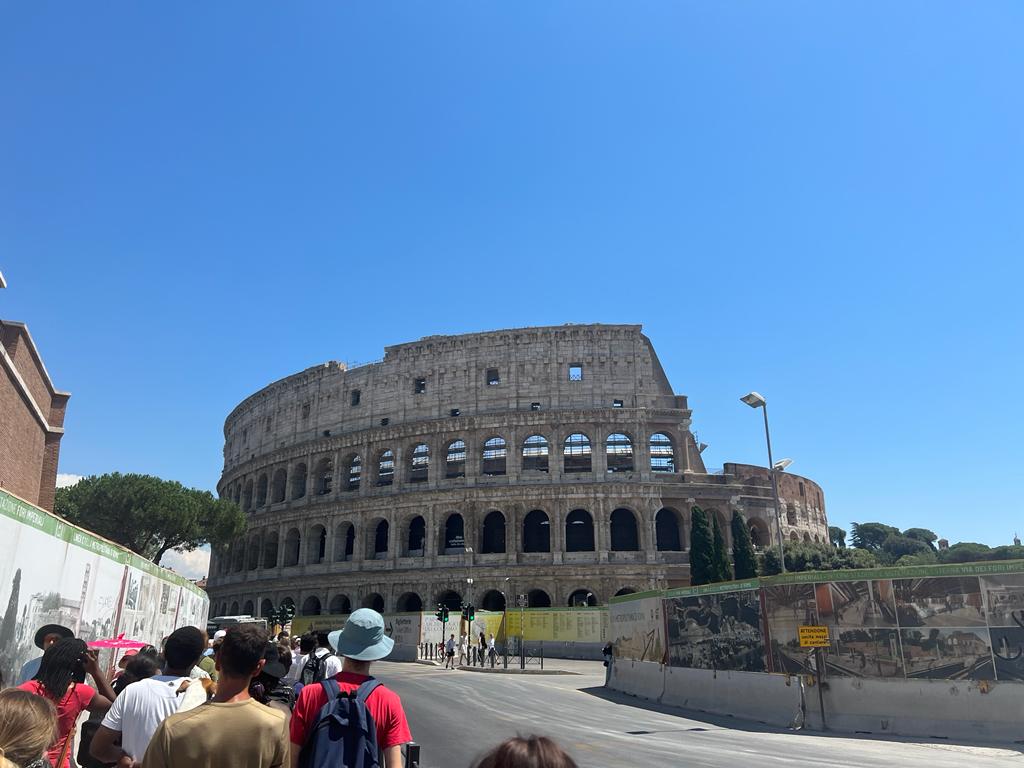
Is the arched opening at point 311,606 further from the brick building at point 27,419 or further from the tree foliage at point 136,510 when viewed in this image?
the brick building at point 27,419

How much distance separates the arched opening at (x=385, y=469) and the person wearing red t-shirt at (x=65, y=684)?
47.5 meters

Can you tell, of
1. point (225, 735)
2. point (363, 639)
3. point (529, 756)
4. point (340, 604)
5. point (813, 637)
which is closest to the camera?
point (529, 756)

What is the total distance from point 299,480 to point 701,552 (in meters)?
31.2

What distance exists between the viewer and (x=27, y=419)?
765 inches

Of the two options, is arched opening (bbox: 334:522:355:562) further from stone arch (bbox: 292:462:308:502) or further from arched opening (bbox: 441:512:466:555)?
arched opening (bbox: 441:512:466:555)

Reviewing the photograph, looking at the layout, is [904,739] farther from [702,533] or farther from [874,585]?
[702,533]

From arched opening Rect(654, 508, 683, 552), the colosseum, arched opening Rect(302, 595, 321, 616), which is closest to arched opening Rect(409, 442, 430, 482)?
the colosseum

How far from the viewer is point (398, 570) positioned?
47.2 m

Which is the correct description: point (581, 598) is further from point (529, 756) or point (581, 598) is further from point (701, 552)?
point (529, 756)

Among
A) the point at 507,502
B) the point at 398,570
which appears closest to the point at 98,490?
the point at 398,570

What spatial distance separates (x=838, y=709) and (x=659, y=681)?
5.71 m

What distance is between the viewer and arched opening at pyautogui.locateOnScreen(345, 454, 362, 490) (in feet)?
176

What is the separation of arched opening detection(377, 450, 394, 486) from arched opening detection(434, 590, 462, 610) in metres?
9.89

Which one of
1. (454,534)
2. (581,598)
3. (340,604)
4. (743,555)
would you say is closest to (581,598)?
(581,598)
